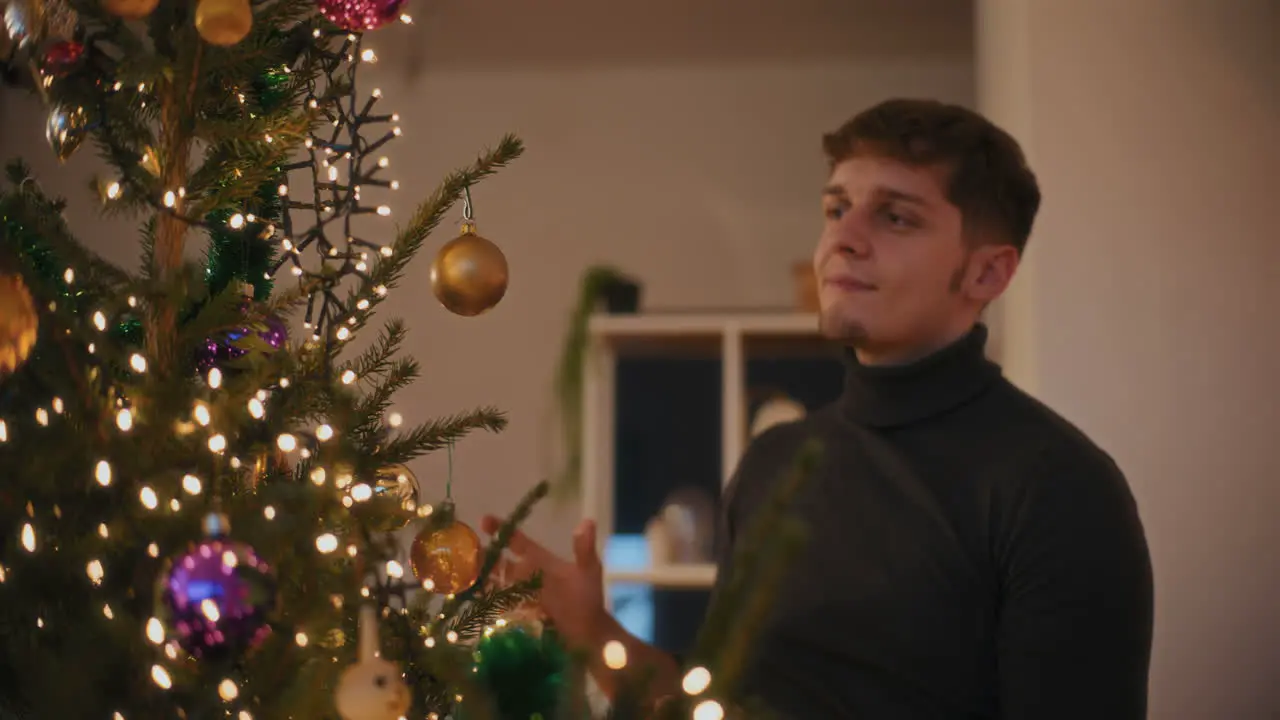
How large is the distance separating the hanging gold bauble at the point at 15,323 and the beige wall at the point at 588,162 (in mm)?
2392

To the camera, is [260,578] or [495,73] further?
[495,73]

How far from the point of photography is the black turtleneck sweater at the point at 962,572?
3.50ft

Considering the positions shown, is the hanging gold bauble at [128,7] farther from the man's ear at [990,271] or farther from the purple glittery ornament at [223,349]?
the man's ear at [990,271]

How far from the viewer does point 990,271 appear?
132cm

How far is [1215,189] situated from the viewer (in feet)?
5.65

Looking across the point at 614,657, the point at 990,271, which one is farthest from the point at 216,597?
the point at 990,271

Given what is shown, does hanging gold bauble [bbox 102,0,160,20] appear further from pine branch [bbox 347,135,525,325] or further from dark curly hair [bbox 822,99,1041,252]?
dark curly hair [bbox 822,99,1041,252]

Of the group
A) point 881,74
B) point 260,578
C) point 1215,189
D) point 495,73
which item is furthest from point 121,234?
point 260,578

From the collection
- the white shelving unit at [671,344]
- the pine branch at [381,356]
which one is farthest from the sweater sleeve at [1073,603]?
the white shelving unit at [671,344]

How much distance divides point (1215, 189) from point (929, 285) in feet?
2.40

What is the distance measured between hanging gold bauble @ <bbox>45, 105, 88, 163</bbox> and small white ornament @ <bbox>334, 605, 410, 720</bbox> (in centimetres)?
34

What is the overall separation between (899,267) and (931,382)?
5.4 inches

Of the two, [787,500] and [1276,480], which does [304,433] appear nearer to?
[787,500]

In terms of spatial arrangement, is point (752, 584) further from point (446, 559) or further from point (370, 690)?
point (446, 559)
